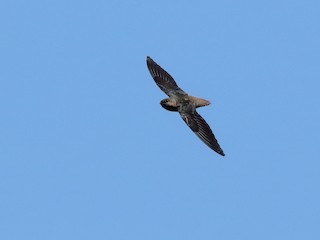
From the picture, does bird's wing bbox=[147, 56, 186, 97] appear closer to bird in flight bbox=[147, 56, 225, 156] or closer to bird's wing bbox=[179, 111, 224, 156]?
bird in flight bbox=[147, 56, 225, 156]

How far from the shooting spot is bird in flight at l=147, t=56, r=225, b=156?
126ft

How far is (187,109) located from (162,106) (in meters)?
1.30

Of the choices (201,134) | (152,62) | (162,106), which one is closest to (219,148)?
(201,134)

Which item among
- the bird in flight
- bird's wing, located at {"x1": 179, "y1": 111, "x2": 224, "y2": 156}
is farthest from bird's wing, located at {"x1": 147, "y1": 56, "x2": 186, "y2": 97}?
bird's wing, located at {"x1": 179, "y1": 111, "x2": 224, "y2": 156}

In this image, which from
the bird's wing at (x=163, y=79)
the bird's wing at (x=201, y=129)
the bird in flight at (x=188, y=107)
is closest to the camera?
the bird's wing at (x=201, y=129)

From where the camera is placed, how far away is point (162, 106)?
39.7 meters

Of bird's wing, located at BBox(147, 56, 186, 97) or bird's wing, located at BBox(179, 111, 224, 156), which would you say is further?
bird's wing, located at BBox(147, 56, 186, 97)

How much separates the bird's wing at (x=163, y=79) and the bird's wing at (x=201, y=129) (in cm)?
183

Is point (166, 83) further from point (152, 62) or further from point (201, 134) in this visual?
point (201, 134)

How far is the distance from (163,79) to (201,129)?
15.3ft

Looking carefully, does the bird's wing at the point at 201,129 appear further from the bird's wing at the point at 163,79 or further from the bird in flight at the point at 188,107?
the bird's wing at the point at 163,79

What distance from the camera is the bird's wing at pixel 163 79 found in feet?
135

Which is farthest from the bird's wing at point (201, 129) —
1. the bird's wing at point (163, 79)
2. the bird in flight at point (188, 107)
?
the bird's wing at point (163, 79)

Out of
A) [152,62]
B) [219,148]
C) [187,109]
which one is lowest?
[219,148]
